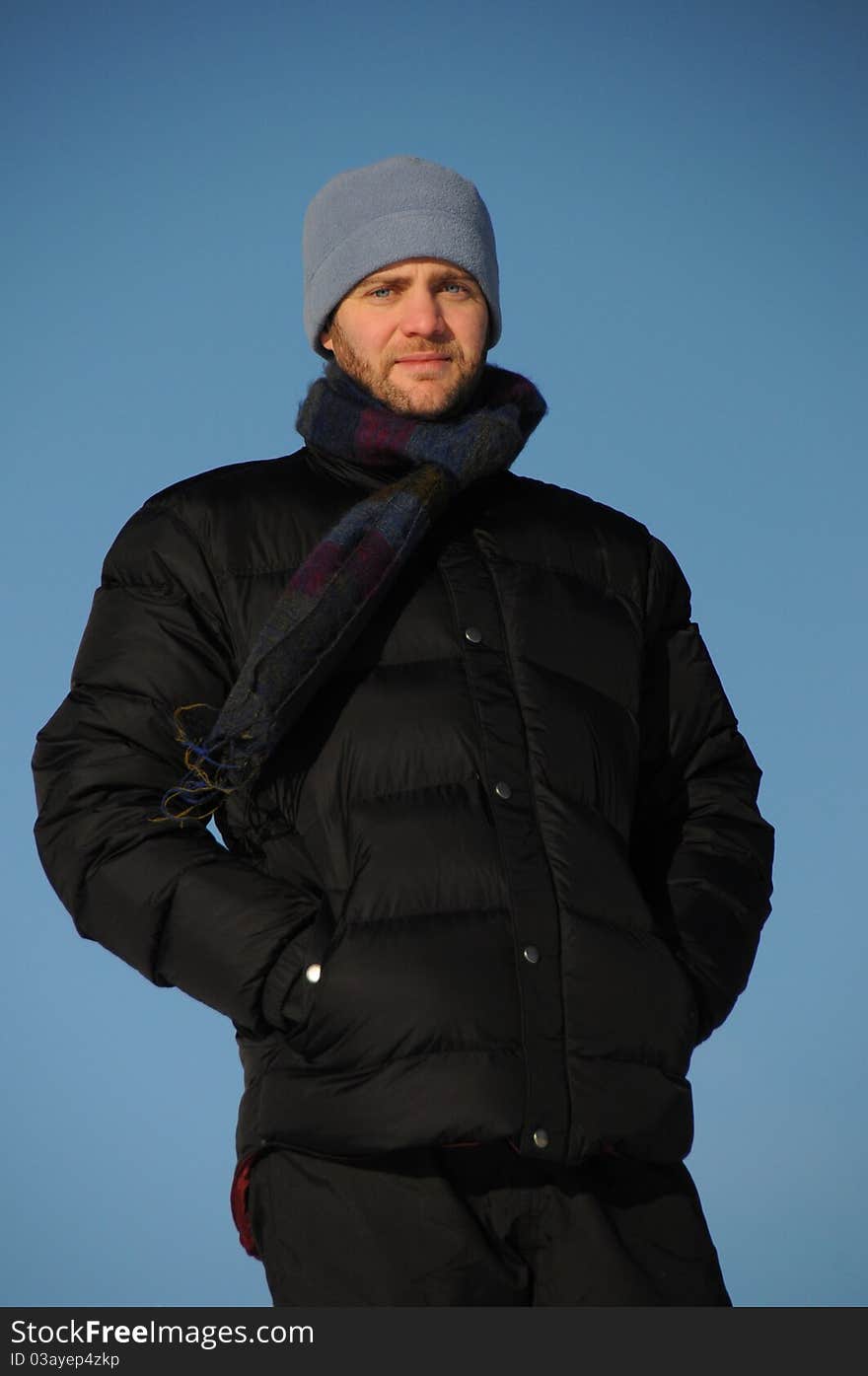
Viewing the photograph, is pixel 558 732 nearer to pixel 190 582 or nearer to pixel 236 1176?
pixel 190 582

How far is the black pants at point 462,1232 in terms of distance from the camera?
193 centimetres

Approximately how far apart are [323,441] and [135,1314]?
107 cm

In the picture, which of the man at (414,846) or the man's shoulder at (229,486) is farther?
the man's shoulder at (229,486)

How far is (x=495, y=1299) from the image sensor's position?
1.96 metres

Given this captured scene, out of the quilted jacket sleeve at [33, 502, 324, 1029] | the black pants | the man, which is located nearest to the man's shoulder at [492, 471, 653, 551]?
the man

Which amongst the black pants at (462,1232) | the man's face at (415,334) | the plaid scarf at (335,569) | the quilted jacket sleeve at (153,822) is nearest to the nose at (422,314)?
the man's face at (415,334)

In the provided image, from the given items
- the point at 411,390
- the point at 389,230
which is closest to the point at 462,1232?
the point at 411,390

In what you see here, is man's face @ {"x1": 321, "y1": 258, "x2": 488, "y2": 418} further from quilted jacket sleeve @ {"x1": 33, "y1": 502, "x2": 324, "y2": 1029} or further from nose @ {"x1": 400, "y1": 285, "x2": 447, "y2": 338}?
quilted jacket sleeve @ {"x1": 33, "y1": 502, "x2": 324, "y2": 1029}

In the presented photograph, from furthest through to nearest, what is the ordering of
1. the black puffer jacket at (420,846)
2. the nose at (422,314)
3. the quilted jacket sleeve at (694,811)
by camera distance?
the nose at (422,314) → the quilted jacket sleeve at (694,811) → the black puffer jacket at (420,846)

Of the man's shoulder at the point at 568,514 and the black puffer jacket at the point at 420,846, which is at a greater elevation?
the man's shoulder at the point at 568,514

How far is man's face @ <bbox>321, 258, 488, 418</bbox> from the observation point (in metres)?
2.39

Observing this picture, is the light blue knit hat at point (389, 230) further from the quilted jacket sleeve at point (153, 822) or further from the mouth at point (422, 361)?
the quilted jacket sleeve at point (153, 822)

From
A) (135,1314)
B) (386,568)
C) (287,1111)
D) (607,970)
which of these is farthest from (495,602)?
(135,1314)

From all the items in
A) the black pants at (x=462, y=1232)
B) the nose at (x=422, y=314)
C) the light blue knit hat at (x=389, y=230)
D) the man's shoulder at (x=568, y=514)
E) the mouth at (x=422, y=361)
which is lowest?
the black pants at (x=462, y=1232)
